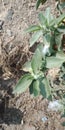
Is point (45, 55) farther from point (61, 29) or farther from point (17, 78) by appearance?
point (17, 78)

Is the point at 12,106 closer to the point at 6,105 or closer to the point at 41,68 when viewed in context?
the point at 6,105

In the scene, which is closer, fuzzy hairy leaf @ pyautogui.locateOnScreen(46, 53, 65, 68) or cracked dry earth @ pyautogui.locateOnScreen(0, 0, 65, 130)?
fuzzy hairy leaf @ pyautogui.locateOnScreen(46, 53, 65, 68)

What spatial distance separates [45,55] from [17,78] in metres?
1.08

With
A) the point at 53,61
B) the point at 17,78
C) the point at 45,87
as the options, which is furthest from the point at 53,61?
the point at 17,78

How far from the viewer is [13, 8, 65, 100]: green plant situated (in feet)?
3.80

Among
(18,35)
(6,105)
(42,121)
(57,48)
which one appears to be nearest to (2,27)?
(18,35)

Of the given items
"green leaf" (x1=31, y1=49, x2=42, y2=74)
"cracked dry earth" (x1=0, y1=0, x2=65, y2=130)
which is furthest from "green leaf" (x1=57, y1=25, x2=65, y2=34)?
"cracked dry earth" (x1=0, y1=0, x2=65, y2=130)

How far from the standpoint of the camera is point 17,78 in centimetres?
227

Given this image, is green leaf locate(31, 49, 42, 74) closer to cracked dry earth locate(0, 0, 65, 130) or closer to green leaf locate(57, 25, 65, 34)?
green leaf locate(57, 25, 65, 34)

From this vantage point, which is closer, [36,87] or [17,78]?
[36,87]

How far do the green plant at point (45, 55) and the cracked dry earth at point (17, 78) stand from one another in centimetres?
97

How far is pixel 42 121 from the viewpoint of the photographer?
2178mm

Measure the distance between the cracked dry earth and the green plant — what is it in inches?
38.2

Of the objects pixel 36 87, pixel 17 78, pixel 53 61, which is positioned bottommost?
pixel 17 78
